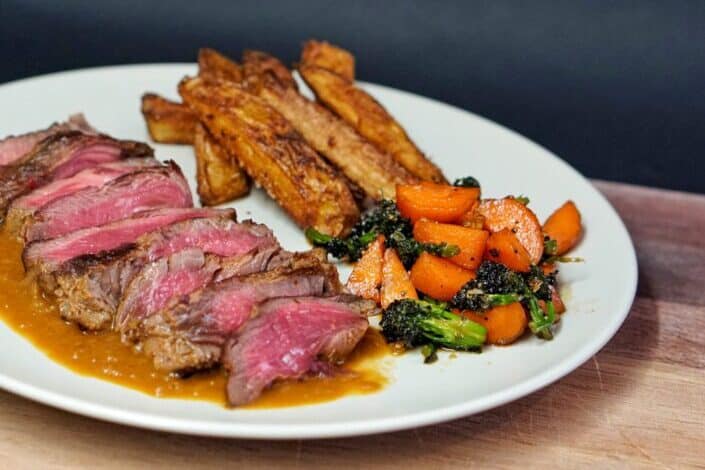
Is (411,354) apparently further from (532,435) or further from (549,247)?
(549,247)

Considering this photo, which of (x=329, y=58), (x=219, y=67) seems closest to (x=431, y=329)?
(x=329, y=58)

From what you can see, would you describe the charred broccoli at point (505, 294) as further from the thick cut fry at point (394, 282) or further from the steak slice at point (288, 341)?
the steak slice at point (288, 341)

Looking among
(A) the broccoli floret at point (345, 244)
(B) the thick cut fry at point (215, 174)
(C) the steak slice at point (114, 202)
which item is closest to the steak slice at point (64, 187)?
(C) the steak slice at point (114, 202)

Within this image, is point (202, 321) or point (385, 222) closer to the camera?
point (202, 321)

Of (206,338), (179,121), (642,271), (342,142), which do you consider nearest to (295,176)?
(342,142)

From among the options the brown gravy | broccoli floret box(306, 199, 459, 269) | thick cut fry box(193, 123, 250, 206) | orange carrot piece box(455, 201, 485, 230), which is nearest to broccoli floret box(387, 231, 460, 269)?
broccoli floret box(306, 199, 459, 269)
